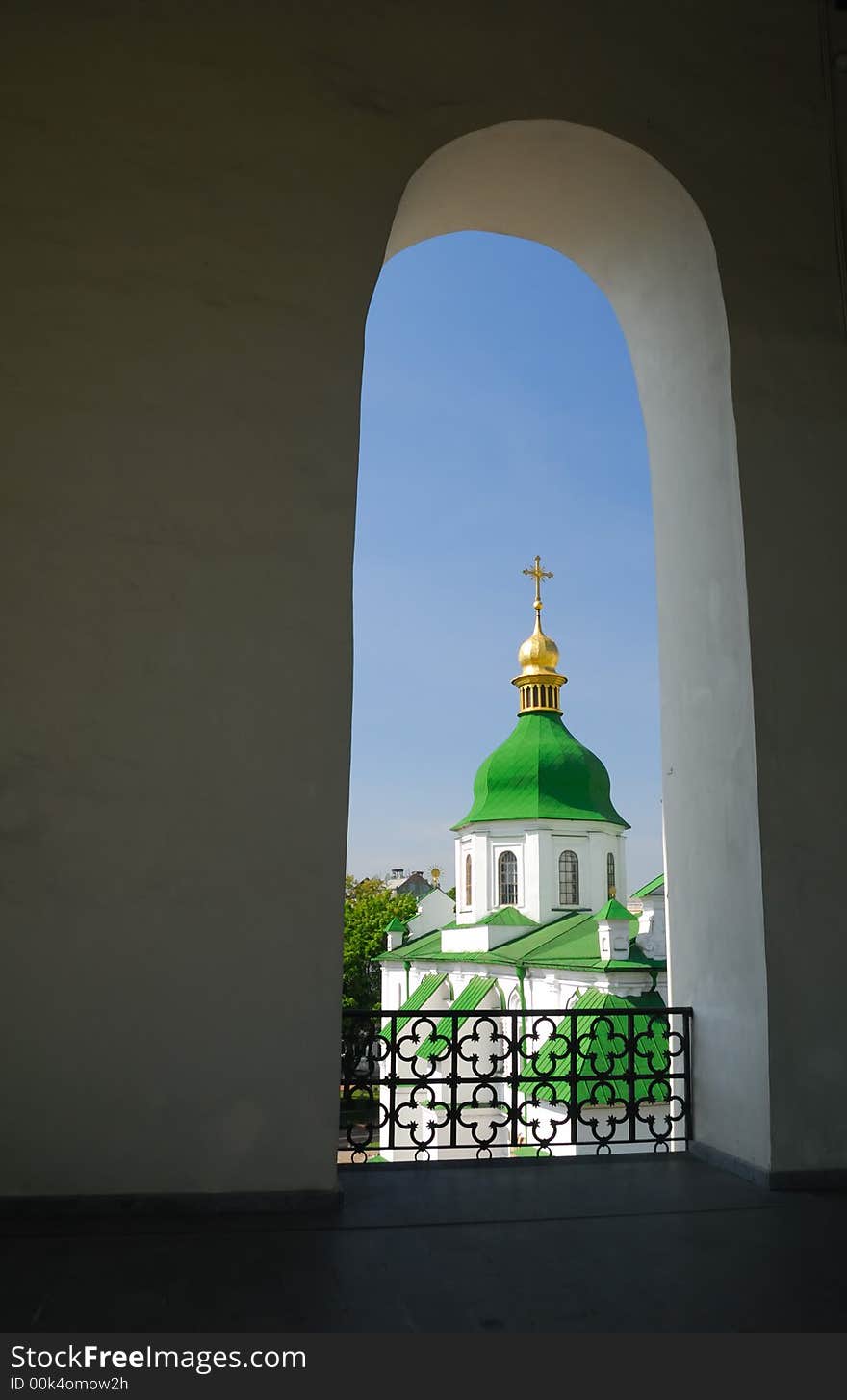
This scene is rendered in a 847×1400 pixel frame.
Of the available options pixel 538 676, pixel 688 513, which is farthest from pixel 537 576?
pixel 688 513

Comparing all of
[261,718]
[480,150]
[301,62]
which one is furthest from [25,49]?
[261,718]

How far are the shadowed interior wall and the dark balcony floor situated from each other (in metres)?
0.28

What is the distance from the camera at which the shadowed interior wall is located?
3.27 meters

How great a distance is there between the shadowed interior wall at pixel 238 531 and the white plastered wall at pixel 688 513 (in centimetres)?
6

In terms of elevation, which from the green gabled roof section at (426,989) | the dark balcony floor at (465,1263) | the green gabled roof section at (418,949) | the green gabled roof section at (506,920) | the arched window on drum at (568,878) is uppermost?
the arched window on drum at (568,878)

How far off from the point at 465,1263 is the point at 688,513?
2952 millimetres

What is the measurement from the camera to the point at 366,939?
34.2 metres

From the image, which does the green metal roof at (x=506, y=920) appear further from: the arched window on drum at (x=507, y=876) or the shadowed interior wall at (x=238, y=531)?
the shadowed interior wall at (x=238, y=531)

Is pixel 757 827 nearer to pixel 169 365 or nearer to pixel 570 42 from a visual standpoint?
pixel 169 365

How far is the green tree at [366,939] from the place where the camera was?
32.8 m

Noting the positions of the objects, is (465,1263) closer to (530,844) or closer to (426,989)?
(426,989)

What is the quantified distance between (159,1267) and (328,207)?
3.39 metres

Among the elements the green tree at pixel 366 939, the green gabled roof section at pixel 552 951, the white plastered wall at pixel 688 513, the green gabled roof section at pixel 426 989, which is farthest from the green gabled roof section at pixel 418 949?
the white plastered wall at pixel 688 513

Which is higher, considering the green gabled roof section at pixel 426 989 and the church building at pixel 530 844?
the church building at pixel 530 844
